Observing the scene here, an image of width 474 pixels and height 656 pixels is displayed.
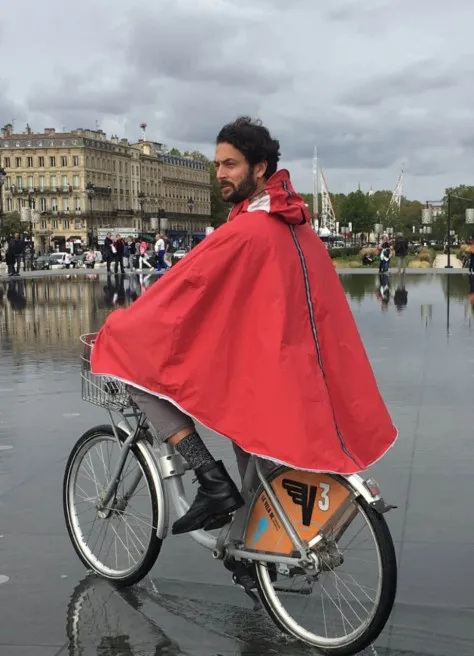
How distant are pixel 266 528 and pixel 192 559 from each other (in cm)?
106

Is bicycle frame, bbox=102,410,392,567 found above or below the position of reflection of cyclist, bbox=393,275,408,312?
above

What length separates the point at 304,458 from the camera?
3428mm

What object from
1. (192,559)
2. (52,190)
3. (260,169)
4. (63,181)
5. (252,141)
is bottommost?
(192,559)

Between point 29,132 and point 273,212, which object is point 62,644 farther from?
point 29,132

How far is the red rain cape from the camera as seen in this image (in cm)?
348

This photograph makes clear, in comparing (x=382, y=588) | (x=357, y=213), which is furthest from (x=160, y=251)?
(x=357, y=213)

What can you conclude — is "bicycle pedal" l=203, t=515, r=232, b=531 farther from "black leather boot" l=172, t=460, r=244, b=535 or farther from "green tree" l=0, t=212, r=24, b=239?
"green tree" l=0, t=212, r=24, b=239

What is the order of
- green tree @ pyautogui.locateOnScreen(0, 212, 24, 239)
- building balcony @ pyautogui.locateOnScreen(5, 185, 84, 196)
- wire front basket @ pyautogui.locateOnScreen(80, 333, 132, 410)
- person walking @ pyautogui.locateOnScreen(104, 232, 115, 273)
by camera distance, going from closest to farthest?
wire front basket @ pyautogui.locateOnScreen(80, 333, 132, 410)
person walking @ pyautogui.locateOnScreen(104, 232, 115, 273)
green tree @ pyautogui.locateOnScreen(0, 212, 24, 239)
building balcony @ pyautogui.locateOnScreen(5, 185, 84, 196)

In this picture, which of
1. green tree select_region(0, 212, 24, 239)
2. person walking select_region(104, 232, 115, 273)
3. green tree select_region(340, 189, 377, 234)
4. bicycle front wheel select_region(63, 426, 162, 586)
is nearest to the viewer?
bicycle front wheel select_region(63, 426, 162, 586)

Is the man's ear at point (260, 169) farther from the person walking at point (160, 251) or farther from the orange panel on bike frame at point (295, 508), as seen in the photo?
the person walking at point (160, 251)

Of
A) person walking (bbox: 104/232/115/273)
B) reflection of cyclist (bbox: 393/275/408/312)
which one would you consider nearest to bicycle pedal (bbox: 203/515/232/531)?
reflection of cyclist (bbox: 393/275/408/312)

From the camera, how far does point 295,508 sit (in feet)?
11.9

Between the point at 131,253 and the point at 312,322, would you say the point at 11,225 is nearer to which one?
the point at 131,253

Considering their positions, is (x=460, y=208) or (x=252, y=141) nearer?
(x=252, y=141)
